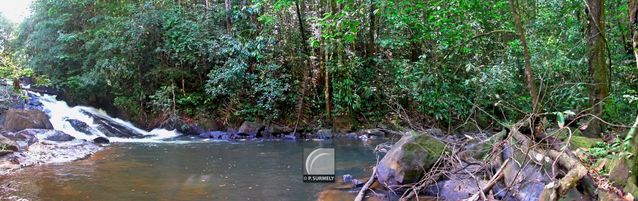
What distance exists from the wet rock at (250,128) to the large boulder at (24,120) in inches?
187

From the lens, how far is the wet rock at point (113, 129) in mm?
12234

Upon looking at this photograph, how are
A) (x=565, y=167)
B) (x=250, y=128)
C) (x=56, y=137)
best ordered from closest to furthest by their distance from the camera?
(x=565, y=167), (x=56, y=137), (x=250, y=128)

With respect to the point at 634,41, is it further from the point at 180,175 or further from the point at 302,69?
the point at 302,69

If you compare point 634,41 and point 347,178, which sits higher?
point 634,41

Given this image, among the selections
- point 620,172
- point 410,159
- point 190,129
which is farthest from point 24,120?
point 620,172

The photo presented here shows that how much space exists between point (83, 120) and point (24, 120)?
1.99 meters

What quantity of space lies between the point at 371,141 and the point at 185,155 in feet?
15.0

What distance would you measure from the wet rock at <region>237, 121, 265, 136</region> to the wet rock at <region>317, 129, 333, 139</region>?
1612mm

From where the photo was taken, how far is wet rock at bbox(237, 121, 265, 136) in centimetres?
1216

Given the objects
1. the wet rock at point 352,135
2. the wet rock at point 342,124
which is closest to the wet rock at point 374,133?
the wet rock at point 352,135

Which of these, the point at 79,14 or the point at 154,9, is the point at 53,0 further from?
the point at 154,9

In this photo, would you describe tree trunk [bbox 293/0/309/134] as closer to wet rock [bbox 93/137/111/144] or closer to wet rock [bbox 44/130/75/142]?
wet rock [bbox 93/137/111/144]

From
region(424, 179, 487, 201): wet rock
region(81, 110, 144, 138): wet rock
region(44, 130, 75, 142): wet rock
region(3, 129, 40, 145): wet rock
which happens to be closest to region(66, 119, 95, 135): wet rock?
region(81, 110, 144, 138): wet rock

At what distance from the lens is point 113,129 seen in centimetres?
1248
